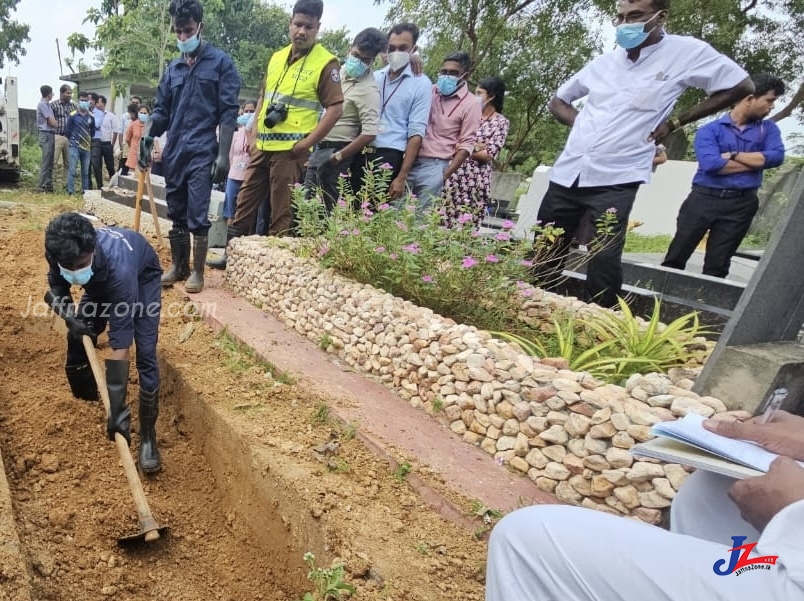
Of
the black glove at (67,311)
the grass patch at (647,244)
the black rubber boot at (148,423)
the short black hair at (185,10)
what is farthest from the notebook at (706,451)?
the grass patch at (647,244)

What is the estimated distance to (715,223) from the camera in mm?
3955

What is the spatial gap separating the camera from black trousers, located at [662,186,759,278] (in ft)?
9.85

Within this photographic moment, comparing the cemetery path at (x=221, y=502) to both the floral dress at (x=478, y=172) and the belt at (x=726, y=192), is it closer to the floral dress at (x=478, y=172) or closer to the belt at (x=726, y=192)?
the floral dress at (x=478, y=172)

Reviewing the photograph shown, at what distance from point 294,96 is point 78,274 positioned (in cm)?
216

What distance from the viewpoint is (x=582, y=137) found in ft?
10.2

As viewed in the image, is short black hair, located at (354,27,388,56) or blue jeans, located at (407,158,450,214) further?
blue jeans, located at (407,158,450,214)

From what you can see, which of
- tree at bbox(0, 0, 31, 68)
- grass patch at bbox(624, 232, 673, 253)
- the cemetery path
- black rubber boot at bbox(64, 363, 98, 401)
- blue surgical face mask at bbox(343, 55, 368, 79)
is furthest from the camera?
tree at bbox(0, 0, 31, 68)

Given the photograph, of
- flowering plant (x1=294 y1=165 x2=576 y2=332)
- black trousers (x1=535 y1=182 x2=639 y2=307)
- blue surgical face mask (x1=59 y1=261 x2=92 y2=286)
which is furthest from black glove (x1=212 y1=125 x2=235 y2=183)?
black trousers (x1=535 y1=182 x2=639 y2=307)

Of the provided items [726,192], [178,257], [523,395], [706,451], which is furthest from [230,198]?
[706,451]

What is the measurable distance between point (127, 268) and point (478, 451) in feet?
5.94

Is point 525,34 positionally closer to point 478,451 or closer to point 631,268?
point 631,268

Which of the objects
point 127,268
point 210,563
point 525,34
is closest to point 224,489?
point 210,563

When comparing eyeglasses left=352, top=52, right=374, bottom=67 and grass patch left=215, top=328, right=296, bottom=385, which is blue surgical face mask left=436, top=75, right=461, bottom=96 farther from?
grass patch left=215, top=328, right=296, bottom=385

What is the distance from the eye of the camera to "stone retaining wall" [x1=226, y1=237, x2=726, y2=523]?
1.99 meters
